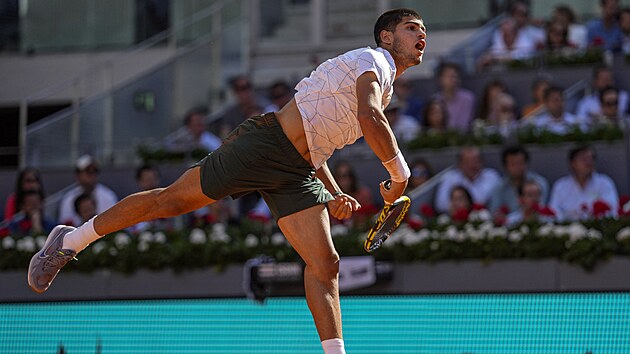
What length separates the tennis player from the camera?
5520 mm

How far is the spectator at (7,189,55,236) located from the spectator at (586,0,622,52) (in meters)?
6.45

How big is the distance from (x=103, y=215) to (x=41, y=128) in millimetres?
8247

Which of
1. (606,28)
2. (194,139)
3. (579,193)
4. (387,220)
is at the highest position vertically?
(606,28)

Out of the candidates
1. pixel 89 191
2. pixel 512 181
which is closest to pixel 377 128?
pixel 512 181

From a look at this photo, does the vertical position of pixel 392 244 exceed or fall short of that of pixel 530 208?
it falls short

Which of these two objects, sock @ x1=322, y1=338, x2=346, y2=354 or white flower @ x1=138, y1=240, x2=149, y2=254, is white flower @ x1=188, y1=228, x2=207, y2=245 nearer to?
white flower @ x1=138, y1=240, x2=149, y2=254

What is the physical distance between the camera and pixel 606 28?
45.9 ft

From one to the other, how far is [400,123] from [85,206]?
349cm

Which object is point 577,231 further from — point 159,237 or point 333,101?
point 333,101

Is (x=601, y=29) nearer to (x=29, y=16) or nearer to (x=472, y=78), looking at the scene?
(x=472, y=78)

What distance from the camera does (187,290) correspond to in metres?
10.5

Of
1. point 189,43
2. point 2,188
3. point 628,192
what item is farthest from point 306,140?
point 189,43

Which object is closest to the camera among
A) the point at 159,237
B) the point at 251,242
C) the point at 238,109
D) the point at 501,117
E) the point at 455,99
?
the point at 251,242

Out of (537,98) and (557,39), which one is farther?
(557,39)
